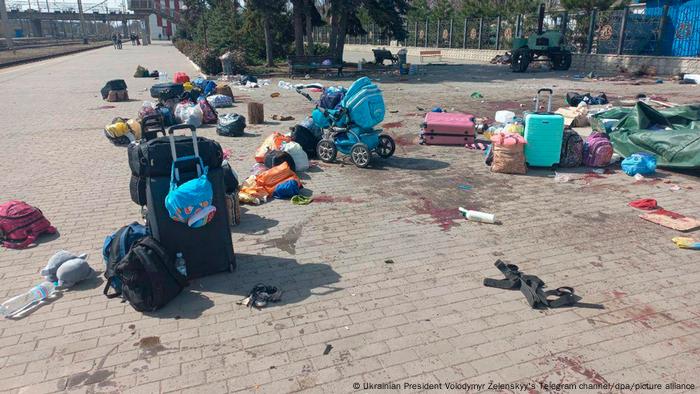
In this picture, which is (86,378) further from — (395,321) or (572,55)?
(572,55)

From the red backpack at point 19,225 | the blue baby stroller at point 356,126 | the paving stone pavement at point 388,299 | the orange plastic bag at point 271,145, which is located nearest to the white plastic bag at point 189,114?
the paving stone pavement at point 388,299

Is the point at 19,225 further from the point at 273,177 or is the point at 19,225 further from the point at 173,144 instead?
the point at 273,177

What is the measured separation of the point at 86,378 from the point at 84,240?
2.80 meters

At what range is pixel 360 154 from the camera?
27.9 feet

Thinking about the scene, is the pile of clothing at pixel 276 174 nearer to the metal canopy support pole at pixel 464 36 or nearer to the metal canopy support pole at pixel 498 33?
the metal canopy support pole at pixel 498 33

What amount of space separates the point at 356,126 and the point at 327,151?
74 centimetres

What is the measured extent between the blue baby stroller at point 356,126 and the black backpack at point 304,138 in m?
0.17

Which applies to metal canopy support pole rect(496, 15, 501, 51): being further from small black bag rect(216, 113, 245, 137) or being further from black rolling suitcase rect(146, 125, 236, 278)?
black rolling suitcase rect(146, 125, 236, 278)

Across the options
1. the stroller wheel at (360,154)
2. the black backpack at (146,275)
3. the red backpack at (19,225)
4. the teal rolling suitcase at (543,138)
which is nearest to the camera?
the black backpack at (146,275)

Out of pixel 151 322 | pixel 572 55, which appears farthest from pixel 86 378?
pixel 572 55

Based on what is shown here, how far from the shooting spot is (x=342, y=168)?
8.60 metres

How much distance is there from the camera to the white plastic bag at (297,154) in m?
8.13

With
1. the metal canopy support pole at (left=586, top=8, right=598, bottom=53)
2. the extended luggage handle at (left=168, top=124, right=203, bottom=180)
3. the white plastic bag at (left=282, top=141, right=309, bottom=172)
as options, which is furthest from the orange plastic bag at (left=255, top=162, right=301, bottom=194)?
the metal canopy support pole at (left=586, top=8, right=598, bottom=53)

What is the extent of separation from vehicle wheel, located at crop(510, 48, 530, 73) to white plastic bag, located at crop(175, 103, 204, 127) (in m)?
18.1
